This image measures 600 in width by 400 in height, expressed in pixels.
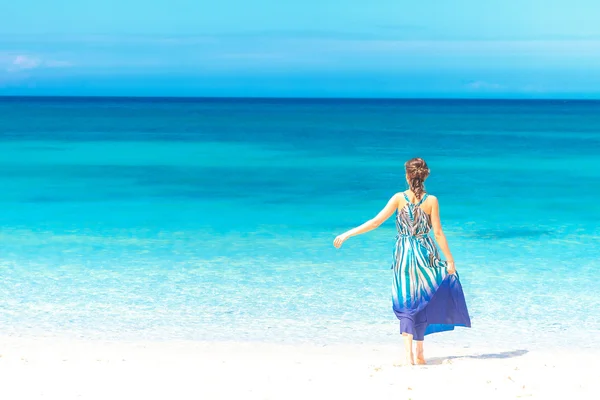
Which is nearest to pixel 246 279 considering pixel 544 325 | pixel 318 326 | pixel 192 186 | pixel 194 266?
pixel 194 266

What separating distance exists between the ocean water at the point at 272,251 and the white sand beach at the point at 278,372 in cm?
41

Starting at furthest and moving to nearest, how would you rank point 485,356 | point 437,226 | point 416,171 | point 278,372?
point 485,356
point 278,372
point 437,226
point 416,171

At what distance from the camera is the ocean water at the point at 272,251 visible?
6.82 metres

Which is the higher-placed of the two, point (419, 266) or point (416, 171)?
point (416, 171)

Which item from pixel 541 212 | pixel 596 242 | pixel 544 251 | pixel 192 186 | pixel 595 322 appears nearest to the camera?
pixel 595 322

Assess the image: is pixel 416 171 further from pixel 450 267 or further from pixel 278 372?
pixel 278 372

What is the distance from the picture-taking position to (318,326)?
22.0ft

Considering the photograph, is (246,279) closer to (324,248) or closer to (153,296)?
(153,296)

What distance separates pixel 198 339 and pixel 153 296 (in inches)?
58.9

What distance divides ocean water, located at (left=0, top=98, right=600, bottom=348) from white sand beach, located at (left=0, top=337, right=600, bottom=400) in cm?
41

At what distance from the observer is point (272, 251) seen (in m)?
10.3

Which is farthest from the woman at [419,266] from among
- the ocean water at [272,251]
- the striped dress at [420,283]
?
the ocean water at [272,251]

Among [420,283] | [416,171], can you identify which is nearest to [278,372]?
[420,283]

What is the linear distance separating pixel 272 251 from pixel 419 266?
18.1ft
